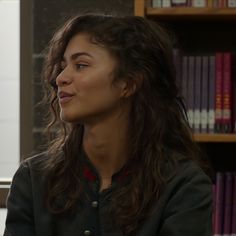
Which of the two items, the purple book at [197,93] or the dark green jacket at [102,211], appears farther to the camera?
the purple book at [197,93]

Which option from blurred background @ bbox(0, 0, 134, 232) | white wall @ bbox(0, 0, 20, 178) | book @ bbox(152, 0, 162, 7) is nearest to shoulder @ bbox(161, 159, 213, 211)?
book @ bbox(152, 0, 162, 7)

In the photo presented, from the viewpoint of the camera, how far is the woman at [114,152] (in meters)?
1.40

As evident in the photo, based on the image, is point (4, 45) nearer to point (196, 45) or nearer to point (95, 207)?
point (196, 45)

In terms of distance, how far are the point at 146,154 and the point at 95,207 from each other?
194 millimetres

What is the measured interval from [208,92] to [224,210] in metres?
0.42

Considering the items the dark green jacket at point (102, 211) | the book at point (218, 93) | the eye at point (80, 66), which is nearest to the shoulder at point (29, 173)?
the dark green jacket at point (102, 211)

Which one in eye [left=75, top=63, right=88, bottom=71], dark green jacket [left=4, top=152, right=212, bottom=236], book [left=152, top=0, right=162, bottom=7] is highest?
book [left=152, top=0, right=162, bottom=7]

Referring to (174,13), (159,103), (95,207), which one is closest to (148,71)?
(159,103)

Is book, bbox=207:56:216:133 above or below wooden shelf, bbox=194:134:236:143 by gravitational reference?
above

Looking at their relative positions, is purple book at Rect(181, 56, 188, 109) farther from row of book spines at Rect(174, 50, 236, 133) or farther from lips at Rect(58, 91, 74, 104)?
lips at Rect(58, 91, 74, 104)

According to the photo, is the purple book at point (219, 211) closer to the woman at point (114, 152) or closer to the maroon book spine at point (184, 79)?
the maroon book spine at point (184, 79)

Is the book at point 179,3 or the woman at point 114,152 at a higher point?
the book at point 179,3

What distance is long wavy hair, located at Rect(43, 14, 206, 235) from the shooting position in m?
1.42

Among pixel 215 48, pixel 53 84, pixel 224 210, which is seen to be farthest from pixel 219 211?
pixel 53 84
